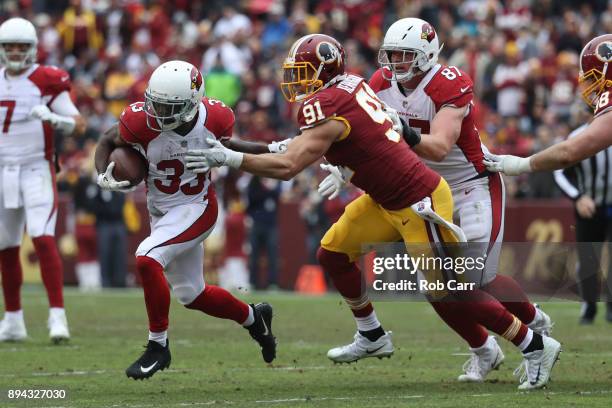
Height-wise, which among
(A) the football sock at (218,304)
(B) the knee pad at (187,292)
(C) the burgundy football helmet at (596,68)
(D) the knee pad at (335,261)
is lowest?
(A) the football sock at (218,304)

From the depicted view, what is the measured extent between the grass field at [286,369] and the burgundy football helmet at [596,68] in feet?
5.02

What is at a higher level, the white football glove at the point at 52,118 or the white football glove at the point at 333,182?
the white football glove at the point at 52,118

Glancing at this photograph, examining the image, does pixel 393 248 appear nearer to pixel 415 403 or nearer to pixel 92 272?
pixel 415 403

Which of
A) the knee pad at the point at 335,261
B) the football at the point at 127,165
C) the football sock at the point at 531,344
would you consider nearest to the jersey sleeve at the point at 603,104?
the football sock at the point at 531,344

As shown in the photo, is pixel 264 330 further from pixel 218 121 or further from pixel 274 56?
pixel 274 56

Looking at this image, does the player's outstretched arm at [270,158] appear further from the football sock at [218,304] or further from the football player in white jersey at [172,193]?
the football sock at [218,304]

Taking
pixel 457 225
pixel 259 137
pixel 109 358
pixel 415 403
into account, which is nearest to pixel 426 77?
pixel 457 225

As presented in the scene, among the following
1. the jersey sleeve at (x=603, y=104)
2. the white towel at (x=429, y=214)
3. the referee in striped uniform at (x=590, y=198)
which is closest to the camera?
the jersey sleeve at (x=603, y=104)

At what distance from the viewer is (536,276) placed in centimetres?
779

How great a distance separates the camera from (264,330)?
699 cm

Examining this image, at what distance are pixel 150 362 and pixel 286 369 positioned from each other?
113cm

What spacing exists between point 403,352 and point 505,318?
6.37 feet

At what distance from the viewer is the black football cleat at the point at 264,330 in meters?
6.97

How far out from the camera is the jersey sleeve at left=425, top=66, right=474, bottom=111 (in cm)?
653
